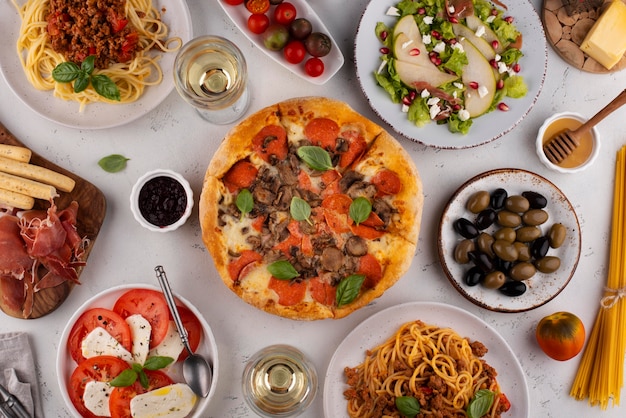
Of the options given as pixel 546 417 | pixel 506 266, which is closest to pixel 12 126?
pixel 506 266

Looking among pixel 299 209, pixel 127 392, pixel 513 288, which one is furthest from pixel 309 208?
pixel 127 392

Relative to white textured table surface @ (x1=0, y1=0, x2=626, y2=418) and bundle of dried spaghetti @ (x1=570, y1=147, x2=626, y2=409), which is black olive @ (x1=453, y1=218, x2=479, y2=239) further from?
bundle of dried spaghetti @ (x1=570, y1=147, x2=626, y2=409)

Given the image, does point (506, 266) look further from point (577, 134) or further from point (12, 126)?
point (12, 126)

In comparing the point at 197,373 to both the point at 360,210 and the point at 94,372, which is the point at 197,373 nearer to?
the point at 94,372

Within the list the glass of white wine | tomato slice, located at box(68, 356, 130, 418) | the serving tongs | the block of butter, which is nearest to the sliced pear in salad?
the block of butter

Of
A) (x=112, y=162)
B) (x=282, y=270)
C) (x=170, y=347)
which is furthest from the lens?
(x=112, y=162)

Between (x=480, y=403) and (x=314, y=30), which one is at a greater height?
(x=314, y=30)

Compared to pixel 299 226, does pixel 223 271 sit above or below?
below
